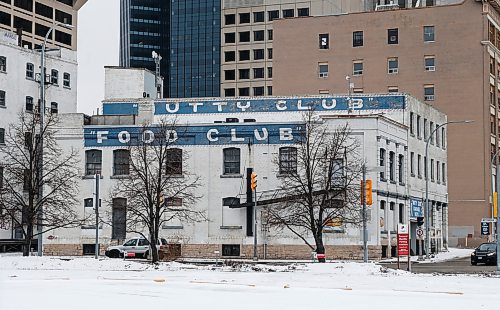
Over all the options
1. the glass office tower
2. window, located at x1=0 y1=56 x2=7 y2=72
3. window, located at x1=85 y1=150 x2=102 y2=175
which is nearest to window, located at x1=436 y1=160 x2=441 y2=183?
window, located at x1=85 y1=150 x2=102 y2=175

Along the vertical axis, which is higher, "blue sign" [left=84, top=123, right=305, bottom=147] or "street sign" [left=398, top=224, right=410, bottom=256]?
"blue sign" [left=84, top=123, right=305, bottom=147]

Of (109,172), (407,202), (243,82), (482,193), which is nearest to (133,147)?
(109,172)

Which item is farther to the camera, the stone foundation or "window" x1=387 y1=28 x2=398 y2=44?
"window" x1=387 y1=28 x2=398 y2=44

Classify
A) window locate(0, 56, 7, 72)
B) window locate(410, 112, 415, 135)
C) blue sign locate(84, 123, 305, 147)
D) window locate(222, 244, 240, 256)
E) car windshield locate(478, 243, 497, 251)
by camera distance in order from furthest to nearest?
window locate(0, 56, 7, 72) < window locate(410, 112, 415, 135) < window locate(222, 244, 240, 256) < blue sign locate(84, 123, 305, 147) < car windshield locate(478, 243, 497, 251)

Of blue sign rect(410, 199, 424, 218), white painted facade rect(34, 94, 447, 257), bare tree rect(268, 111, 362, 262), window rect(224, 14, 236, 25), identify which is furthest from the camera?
window rect(224, 14, 236, 25)

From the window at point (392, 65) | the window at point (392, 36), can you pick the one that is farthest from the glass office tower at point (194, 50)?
the window at point (392, 65)

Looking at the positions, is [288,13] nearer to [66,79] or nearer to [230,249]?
[66,79]

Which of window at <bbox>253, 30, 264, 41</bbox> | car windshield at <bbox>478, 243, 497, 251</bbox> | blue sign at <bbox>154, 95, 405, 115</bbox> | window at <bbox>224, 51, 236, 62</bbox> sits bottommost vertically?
car windshield at <bbox>478, 243, 497, 251</bbox>

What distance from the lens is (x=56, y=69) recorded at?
311ft

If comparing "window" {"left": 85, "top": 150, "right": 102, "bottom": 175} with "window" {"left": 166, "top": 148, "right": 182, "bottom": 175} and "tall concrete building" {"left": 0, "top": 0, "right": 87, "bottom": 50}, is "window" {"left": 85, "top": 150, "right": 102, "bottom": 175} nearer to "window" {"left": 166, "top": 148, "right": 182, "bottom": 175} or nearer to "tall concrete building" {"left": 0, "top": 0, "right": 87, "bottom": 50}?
"window" {"left": 166, "top": 148, "right": 182, "bottom": 175}

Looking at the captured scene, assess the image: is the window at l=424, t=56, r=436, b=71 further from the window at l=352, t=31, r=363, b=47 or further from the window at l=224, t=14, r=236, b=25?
the window at l=224, t=14, r=236, b=25

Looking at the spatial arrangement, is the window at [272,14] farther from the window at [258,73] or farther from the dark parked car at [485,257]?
the dark parked car at [485,257]

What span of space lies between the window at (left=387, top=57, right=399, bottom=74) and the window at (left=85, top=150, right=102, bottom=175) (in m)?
43.7

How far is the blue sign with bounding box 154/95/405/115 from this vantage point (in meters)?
71.9
